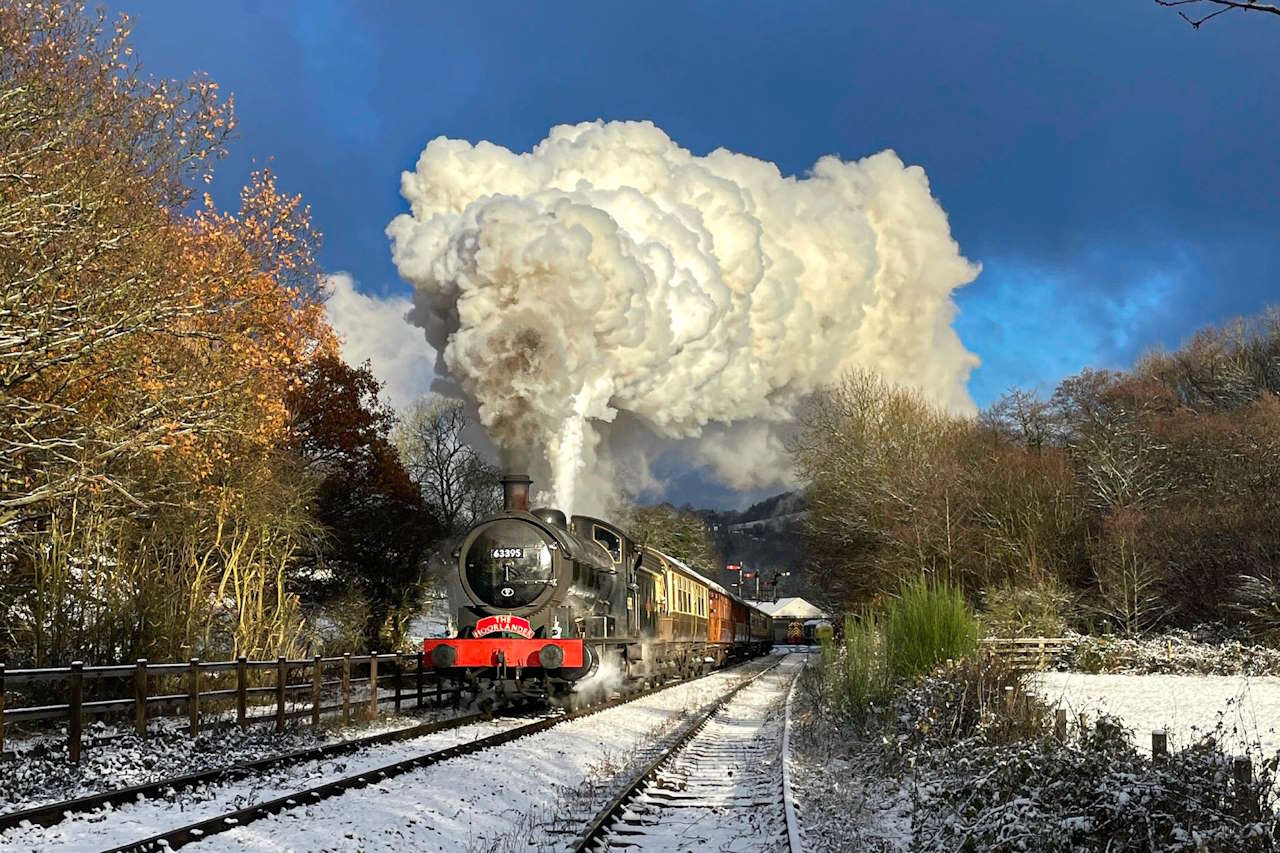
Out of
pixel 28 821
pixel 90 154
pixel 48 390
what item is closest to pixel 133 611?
pixel 48 390

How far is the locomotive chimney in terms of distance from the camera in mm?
16688

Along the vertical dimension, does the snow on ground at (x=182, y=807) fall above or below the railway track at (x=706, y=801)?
above

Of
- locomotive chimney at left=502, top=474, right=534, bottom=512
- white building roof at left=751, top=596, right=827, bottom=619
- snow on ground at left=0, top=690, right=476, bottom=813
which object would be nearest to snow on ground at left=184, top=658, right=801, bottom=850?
snow on ground at left=0, top=690, right=476, bottom=813

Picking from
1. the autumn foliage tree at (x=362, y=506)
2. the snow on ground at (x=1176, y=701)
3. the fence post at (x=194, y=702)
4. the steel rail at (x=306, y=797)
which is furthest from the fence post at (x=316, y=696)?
the autumn foliage tree at (x=362, y=506)

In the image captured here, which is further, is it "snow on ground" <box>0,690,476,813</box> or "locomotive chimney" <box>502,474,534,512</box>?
"locomotive chimney" <box>502,474,534,512</box>

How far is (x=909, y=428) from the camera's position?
34.9 meters

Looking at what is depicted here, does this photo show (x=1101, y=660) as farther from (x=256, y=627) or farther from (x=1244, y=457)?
(x=256, y=627)

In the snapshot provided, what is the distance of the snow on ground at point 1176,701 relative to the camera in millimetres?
11867

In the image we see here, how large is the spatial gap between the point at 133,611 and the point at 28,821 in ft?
23.4

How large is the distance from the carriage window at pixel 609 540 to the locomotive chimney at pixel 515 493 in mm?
1510

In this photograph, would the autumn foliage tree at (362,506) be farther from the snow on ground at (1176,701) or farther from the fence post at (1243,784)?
the fence post at (1243,784)

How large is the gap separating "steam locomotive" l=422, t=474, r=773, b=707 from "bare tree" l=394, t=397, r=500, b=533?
19715 mm

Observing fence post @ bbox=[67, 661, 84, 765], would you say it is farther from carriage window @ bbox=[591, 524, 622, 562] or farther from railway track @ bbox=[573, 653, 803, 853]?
carriage window @ bbox=[591, 524, 622, 562]

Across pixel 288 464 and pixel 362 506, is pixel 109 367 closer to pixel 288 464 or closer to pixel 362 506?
pixel 288 464
